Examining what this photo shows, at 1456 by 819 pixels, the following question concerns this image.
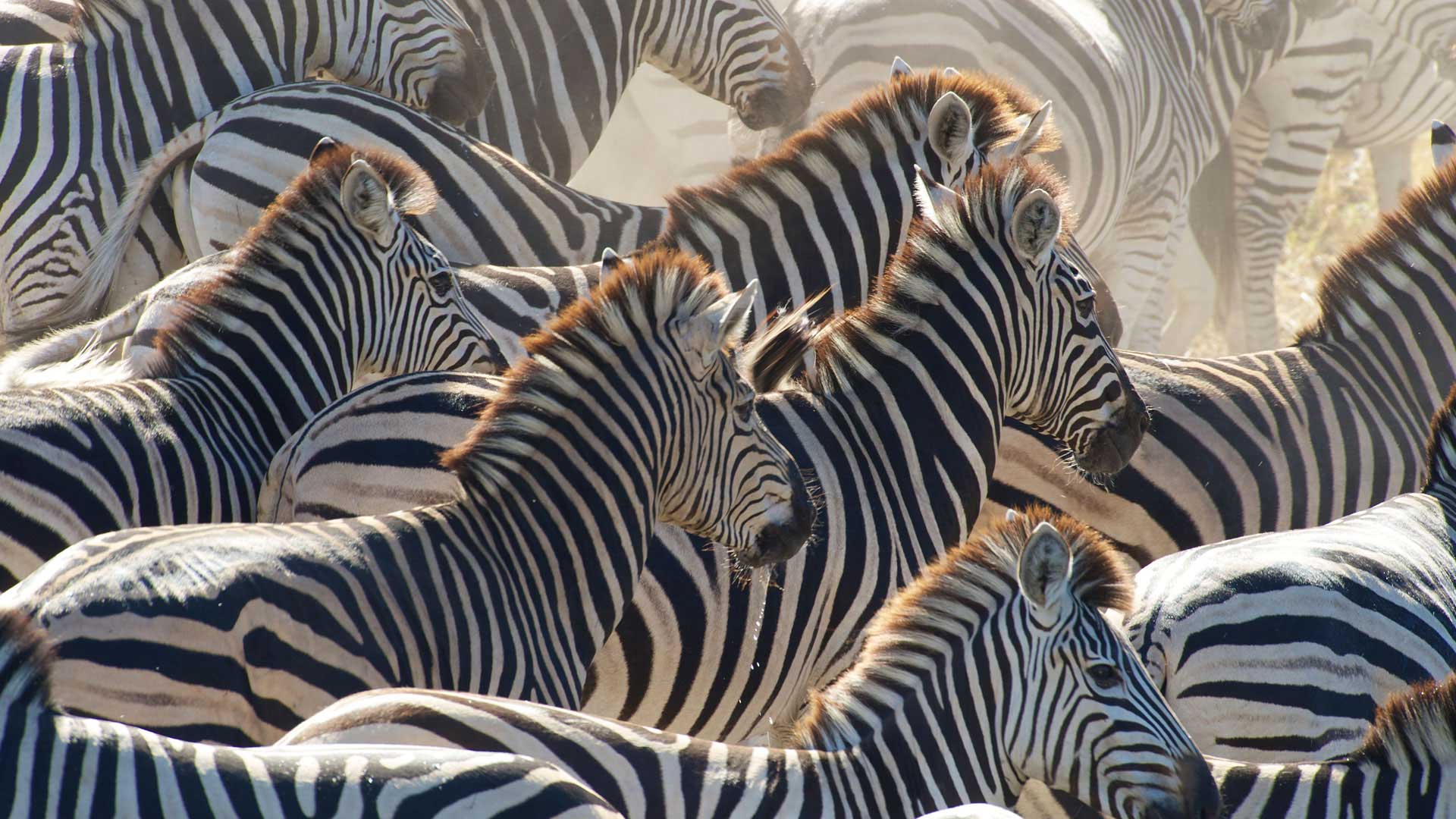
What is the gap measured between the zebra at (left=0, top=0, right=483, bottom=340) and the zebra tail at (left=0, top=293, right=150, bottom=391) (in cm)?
51

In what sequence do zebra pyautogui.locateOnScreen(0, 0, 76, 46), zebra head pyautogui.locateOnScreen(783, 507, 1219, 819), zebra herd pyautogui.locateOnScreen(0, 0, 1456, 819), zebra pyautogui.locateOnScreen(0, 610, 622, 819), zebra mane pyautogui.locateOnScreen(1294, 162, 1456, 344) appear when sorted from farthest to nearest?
zebra pyautogui.locateOnScreen(0, 0, 76, 46) < zebra mane pyautogui.locateOnScreen(1294, 162, 1456, 344) < zebra head pyautogui.locateOnScreen(783, 507, 1219, 819) < zebra herd pyautogui.locateOnScreen(0, 0, 1456, 819) < zebra pyautogui.locateOnScreen(0, 610, 622, 819)

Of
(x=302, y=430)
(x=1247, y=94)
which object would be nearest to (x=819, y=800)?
(x=302, y=430)

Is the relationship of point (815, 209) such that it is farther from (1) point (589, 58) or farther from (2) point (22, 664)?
(2) point (22, 664)

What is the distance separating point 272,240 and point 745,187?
1.77m

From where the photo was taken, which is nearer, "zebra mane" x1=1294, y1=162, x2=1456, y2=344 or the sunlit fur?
the sunlit fur

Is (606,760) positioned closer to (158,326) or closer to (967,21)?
(158,326)

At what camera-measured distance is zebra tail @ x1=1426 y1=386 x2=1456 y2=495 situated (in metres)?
4.83

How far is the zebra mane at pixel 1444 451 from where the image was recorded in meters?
4.83

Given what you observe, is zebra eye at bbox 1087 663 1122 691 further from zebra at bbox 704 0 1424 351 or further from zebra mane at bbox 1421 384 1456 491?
zebra at bbox 704 0 1424 351

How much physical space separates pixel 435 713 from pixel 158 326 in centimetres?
258

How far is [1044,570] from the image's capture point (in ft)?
11.4

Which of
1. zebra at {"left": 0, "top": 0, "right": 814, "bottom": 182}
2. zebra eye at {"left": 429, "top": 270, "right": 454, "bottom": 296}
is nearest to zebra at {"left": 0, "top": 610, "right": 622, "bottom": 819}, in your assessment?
zebra eye at {"left": 429, "top": 270, "right": 454, "bottom": 296}

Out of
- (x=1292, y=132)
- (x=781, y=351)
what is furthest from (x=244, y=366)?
(x=1292, y=132)

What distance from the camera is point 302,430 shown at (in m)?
4.46
